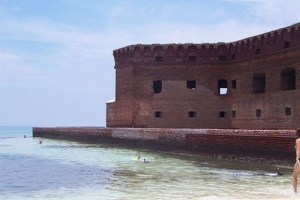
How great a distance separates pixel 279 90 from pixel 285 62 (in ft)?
5.58

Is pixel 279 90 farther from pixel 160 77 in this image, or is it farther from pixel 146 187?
pixel 146 187

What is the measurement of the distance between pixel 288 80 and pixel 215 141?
8.54 meters

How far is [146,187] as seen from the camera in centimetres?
1163

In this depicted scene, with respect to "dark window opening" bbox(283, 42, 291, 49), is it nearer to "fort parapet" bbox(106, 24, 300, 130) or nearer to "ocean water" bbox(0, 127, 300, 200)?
"fort parapet" bbox(106, 24, 300, 130)

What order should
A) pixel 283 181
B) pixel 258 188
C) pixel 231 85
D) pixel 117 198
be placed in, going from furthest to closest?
pixel 231 85 → pixel 283 181 → pixel 258 188 → pixel 117 198

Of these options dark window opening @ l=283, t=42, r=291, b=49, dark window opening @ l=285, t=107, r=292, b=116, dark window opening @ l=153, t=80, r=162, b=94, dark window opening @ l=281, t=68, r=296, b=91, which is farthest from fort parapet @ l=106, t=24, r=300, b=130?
dark window opening @ l=285, t=107, r=292, b=116

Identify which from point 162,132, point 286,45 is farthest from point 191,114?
point 286,45

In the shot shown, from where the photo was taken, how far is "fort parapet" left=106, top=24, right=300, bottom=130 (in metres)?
→ 28.4

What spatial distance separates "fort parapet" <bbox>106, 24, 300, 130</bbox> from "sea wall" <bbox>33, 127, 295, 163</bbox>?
3428mm

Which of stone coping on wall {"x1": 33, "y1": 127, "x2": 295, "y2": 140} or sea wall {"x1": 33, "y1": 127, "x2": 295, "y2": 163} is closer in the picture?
sea wall {"x1": 33, "y1": 127, "x2": 295, "y2": 163}

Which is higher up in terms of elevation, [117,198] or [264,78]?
[264,78]

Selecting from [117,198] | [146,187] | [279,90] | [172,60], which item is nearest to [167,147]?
[279,90]

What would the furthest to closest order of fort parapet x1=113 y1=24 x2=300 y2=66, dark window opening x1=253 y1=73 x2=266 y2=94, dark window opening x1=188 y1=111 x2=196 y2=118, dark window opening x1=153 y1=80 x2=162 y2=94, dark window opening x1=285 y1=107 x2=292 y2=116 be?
1. dark window opening x1=153 y1=80 x2=162 y2=94
2. dark window opening x1=188 y1=111 x2=196 y2=118
3. fort parapet x1=113 y1=24 x2=300 y2=66
4. dark window opening x1=253 y1=73 x2=266 y2=94
5. dark window opening x1=285 y1=107 x2=292 y2=116

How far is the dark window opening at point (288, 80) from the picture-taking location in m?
25.6
